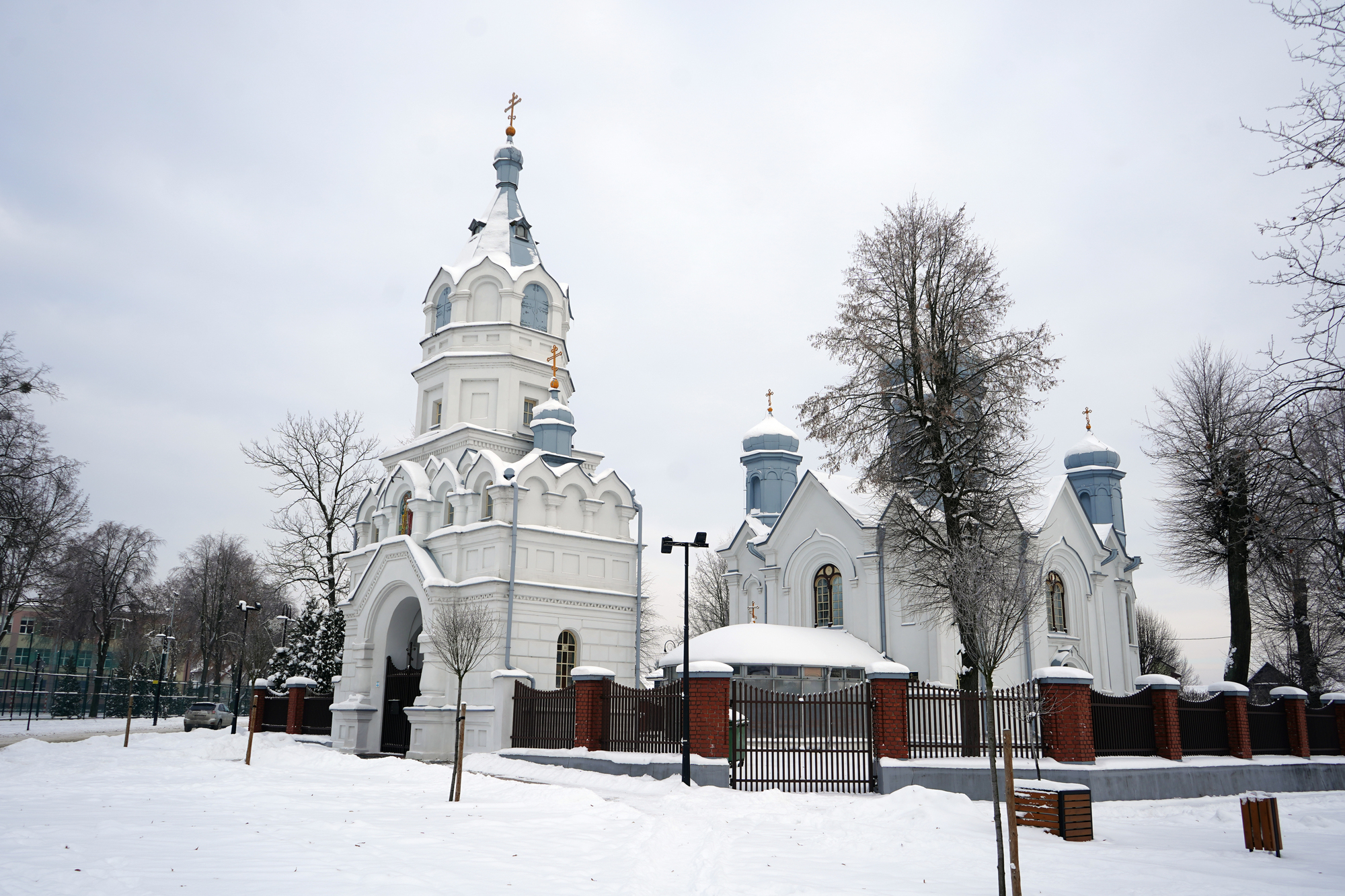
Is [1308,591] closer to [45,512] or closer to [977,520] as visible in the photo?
[977,520]

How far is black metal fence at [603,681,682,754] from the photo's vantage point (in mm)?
17375

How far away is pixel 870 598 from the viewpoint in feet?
84.9

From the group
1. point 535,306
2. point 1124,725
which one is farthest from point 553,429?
point 1124,725

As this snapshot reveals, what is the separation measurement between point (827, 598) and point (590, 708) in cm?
1065

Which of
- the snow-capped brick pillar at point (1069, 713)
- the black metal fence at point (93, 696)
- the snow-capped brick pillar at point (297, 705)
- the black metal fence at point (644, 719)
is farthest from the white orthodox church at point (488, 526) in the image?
the black metal fence at point (93, 696)

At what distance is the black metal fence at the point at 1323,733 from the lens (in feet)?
70.0

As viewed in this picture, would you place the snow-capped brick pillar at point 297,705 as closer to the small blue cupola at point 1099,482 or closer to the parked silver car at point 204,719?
the parked silver car at point 204,719

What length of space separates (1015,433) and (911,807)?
10.8 meters

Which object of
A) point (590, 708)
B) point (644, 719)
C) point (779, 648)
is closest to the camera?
point (644, 719)

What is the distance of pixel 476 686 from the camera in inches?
925

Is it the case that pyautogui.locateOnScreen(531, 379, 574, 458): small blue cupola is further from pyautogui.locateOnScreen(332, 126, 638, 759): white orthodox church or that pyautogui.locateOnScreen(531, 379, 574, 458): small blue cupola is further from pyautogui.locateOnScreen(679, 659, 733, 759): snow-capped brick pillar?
pyautogui.locateOnScreen(679, 659, 733, 759): snow-capped brick pillar

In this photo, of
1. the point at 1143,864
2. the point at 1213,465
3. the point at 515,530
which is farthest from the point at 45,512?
the point at 1213,465

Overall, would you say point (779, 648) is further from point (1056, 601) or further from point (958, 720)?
point (1056, 601)

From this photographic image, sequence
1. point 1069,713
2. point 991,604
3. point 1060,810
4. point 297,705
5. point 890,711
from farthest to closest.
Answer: point 297,705 < point 1069,713 < point 890,711 < point 991,604 < point 1060,810
